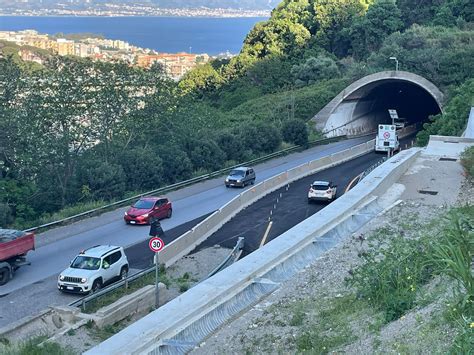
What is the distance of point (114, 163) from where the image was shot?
3694 cm

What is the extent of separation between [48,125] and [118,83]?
6.90 meters

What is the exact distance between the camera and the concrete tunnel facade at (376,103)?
200 ft

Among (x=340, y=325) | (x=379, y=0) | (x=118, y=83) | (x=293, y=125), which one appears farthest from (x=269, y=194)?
(x=379, y=0)

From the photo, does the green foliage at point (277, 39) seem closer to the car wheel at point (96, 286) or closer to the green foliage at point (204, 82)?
the green foliage at point (204, 82)

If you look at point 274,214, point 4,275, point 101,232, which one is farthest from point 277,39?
point 4,275

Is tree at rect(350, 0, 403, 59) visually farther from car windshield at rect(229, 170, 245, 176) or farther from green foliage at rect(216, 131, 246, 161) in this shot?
car windshield at rect(229, 170, 245, 176)

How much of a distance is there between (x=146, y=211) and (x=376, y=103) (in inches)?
1897

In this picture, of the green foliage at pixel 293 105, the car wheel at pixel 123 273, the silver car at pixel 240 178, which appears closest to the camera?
the car wheel at pixel 123 273

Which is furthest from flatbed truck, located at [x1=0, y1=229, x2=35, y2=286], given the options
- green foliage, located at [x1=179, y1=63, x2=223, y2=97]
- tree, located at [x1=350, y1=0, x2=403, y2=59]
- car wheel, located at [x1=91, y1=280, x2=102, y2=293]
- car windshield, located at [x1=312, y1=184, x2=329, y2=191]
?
tree, located at [x1=350, y1=0, x2=403, y2=59]

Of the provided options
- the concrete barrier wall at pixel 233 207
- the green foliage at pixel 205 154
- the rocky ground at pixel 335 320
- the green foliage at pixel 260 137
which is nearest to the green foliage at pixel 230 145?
the green foliage at pixel 260 137

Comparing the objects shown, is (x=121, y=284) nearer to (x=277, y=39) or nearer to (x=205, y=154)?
(x=205, y=154)

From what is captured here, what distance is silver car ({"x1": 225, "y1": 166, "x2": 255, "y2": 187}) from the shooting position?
38.2m

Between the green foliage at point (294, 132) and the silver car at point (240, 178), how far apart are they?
1585cm

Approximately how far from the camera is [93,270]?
800 inches
